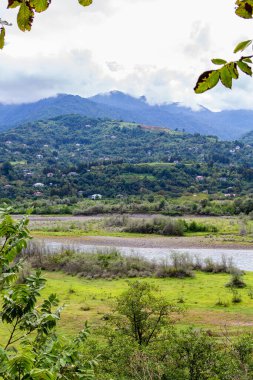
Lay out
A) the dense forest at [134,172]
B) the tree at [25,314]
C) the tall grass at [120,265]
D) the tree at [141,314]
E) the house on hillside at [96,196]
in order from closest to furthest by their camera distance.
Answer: the tree at [25,314] → the tree at [141,314] → the tall grass at [120,265] → the house on hillside at [96,196] → the dense forest at [134,172]

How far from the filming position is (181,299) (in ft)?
85.0

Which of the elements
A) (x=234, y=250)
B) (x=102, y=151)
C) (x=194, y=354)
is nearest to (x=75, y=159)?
(x=102, y=151)

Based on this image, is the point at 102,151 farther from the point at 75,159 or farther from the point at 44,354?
the point at 44,354

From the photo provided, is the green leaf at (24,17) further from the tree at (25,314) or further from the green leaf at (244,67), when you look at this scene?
the tree at (25,314)

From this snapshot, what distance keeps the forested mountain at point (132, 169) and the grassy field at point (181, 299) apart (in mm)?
68801

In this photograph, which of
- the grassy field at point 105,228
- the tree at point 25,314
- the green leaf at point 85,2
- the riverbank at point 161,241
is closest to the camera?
the green leaf at point 85,2

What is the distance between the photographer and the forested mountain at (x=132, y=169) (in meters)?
106

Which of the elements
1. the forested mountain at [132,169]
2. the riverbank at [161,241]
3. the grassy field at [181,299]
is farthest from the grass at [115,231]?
the forested mountain at [132,169]

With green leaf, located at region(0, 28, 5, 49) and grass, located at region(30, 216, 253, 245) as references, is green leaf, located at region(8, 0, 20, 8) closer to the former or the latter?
green leaf, located at region(0, 28, 5, 49)

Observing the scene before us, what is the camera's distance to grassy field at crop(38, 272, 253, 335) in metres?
21.8

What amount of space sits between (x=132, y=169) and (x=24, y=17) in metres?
116

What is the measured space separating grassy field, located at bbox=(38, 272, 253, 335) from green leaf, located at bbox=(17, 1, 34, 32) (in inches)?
670

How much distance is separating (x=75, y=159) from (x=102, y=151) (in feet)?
50.6

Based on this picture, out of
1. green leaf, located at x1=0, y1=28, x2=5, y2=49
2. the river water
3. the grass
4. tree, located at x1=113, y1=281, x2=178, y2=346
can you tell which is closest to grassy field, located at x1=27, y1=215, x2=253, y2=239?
the grass
